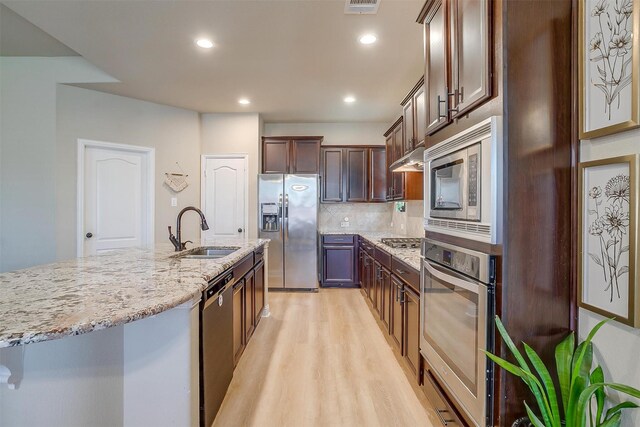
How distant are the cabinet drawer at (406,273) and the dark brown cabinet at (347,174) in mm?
2462

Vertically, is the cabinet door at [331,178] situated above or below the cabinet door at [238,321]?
above

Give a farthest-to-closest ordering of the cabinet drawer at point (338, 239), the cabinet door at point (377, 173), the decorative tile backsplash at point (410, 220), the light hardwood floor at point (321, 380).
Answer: the cabinet door at point (377, 173)
the cabinet drawer at point (338, 239)
the decorative tile backsplash at point (410, 220)
the light hardwood floor at point (321, 380)

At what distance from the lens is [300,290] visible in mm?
4508

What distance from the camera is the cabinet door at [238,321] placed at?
6.91 ft

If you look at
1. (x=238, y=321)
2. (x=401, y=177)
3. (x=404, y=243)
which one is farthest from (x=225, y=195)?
(x=404, y=243)

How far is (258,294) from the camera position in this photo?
9.84 feet

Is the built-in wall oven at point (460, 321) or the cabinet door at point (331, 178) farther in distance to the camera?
the cabinet door at point (331, 178)

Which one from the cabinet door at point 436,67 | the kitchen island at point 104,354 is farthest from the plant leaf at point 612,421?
the kitchen island at point 104,354

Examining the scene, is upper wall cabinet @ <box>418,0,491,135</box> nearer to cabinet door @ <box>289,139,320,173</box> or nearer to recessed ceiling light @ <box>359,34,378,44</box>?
recessed ceiling light @ <box>359,34,378,44</box>

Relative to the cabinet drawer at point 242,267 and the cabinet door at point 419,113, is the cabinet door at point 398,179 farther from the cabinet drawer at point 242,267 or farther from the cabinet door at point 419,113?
the cabinet drawer at point 242,267

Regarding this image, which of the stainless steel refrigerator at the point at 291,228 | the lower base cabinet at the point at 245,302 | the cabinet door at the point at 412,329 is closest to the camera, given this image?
the cabinet door at the point at 412,329

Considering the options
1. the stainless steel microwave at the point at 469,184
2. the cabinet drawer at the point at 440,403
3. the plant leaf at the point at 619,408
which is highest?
the stainless steel microwave at the point at 469,184

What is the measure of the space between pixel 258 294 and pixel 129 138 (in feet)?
9.45

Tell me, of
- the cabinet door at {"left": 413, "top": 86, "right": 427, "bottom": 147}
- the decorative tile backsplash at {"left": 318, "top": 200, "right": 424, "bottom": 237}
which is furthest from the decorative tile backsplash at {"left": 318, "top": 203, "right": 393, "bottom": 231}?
the cabinet door at {"left": 413, "top": 86, "right": 427, "bottom": 147}
